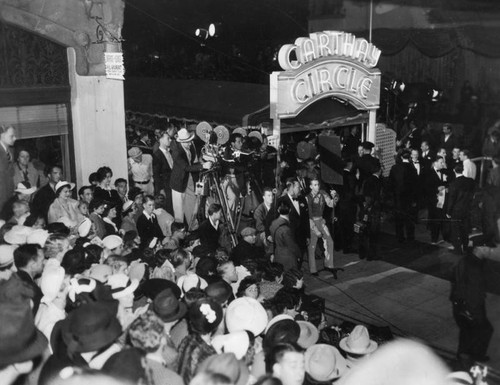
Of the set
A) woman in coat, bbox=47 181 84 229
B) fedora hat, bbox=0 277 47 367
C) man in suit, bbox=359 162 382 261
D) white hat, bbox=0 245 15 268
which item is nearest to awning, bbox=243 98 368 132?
man in suit, bbox=359 162 382 261

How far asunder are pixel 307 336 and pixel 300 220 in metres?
4.64

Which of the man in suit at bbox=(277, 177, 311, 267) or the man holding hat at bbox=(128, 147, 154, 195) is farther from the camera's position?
the man holding hat at bbox=(128, 147, 154, 195)

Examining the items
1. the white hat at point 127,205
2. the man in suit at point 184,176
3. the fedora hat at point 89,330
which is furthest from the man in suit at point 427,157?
the fedora hat at point 89,330

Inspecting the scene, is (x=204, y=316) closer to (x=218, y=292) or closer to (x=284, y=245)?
(x=218, y=292)

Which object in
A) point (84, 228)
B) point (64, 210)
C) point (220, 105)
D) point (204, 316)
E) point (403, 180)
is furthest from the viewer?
point (220, 105)

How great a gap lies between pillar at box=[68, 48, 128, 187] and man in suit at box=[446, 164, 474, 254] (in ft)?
19.8

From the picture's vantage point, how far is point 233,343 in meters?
4.61

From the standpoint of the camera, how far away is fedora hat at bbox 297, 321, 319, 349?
16.7ft

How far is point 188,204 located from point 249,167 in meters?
1.36

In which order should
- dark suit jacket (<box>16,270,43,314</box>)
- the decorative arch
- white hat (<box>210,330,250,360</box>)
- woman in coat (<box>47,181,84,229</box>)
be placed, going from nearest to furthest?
white hat (<box>210,330,250,360</box>), dark suit jacket (<box>16,270,43,314</box>), woman in coat (<box>47,181,84,229</box>), the decorative arch

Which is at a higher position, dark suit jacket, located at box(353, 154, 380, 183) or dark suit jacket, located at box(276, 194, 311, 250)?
dark suit jacket, located at box(353, 154, 380, 183)

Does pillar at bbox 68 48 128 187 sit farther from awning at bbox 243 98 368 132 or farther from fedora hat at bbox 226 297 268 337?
fedora hat at bbox 226 297 268 337

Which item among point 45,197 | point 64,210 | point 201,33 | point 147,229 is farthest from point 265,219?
point 201,33

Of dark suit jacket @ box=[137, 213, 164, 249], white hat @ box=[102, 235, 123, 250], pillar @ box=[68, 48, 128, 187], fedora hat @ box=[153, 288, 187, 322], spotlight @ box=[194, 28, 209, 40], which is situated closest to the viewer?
fedora hat @ box=[153, 288, 187, 322]
